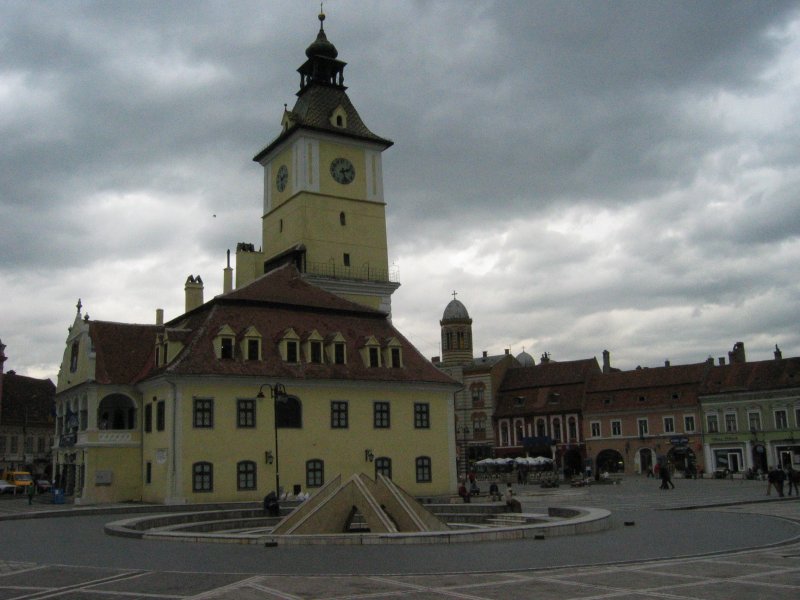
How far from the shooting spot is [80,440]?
141ft

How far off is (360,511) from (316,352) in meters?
20.5

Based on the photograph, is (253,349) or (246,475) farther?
(253,349)

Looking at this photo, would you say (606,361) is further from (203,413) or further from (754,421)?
(203,413)

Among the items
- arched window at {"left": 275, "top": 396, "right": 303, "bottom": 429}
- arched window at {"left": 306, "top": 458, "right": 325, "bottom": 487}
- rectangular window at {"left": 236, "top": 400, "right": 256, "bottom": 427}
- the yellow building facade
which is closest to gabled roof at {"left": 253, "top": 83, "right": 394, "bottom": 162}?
the yellow building facade

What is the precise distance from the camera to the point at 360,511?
23.8 m

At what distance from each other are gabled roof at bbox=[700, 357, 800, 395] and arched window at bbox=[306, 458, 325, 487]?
140 feet

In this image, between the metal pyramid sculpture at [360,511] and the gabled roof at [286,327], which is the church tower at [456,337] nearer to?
the gabled roof at [286,327]

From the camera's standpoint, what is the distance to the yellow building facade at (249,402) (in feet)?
131

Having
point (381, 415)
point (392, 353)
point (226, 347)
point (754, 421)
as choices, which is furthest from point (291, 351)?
point (754, 421)

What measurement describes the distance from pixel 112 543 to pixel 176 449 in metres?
17.1

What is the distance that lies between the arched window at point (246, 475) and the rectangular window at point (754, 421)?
150 ft

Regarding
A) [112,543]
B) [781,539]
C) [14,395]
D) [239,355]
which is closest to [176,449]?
[239,355]

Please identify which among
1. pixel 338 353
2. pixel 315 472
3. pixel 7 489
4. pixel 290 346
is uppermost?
pixel 290 346

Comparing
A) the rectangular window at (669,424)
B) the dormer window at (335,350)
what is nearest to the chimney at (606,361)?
the rectangular window at (669,424)
